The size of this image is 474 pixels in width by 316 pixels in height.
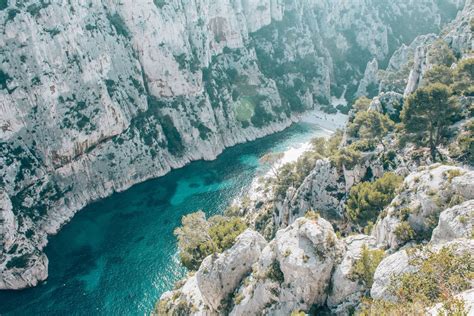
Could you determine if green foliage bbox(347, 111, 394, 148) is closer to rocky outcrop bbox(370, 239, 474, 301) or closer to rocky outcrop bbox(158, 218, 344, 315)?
rocky outcrop bbox(158, 218, 344, 315)

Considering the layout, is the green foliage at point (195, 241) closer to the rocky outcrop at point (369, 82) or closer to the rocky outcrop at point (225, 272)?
the rocky outcrop at point (225, 272)

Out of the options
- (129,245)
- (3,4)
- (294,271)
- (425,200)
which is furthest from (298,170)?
(3,4)

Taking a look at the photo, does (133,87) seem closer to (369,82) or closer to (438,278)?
(369,82)

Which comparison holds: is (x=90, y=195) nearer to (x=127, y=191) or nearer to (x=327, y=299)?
(x=127, y=191)

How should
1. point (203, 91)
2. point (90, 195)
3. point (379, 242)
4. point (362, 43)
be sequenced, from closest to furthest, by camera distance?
point (379, 242)
point (90, 195)
point (203, 91)
point (362, 43)

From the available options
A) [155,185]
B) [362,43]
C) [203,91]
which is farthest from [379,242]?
[362,43]
